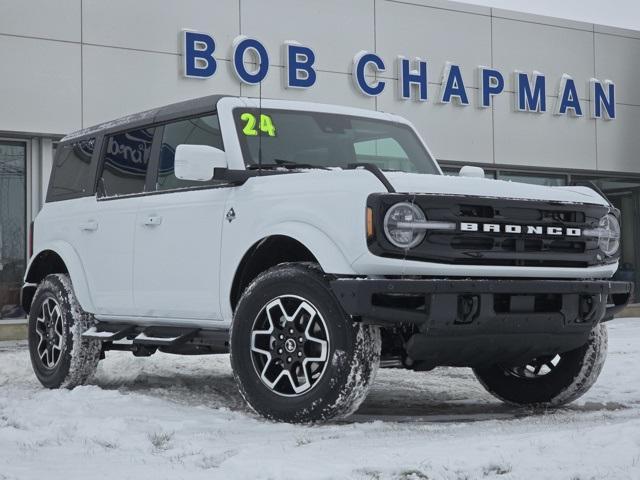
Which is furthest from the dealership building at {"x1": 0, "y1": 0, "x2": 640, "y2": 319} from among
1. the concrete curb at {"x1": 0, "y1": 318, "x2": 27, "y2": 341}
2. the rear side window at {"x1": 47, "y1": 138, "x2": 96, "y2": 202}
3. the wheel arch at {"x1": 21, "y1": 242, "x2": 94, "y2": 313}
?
the wheel arch at {"x1": 21, "y1": 242, "x2": 94, "y2": 313}

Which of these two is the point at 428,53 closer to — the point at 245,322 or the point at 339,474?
the point at 245,322

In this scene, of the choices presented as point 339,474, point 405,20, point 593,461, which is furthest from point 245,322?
point 405,20

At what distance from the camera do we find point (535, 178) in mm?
20359

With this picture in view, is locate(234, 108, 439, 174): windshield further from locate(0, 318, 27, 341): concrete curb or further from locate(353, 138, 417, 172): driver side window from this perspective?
locate(0, 318, 27, 341): concrete curb

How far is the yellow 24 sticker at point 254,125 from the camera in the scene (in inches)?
269

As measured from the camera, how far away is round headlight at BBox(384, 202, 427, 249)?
5539 mm

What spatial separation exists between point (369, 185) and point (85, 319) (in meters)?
3.30

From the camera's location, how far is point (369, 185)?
5.61 metres

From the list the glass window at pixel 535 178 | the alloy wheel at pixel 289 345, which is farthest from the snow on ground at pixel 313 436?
the glass window at pixel 535 178

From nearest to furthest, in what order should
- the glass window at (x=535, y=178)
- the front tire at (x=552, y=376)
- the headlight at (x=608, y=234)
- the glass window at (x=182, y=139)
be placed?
the headlight at (x=608, y=234), the front tire at (x=552, y=376), the glass window at (x=182, y=139), the glass window at (x=535, y=178)

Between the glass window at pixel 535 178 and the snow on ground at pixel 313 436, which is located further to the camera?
the glass window at pixel 535 178

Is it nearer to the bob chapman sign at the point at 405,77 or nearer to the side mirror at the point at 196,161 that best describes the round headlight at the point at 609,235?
the side mirror at the point at 196,161

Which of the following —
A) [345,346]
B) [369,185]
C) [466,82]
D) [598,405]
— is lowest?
[598,405]

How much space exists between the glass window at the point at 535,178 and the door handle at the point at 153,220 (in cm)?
1320
